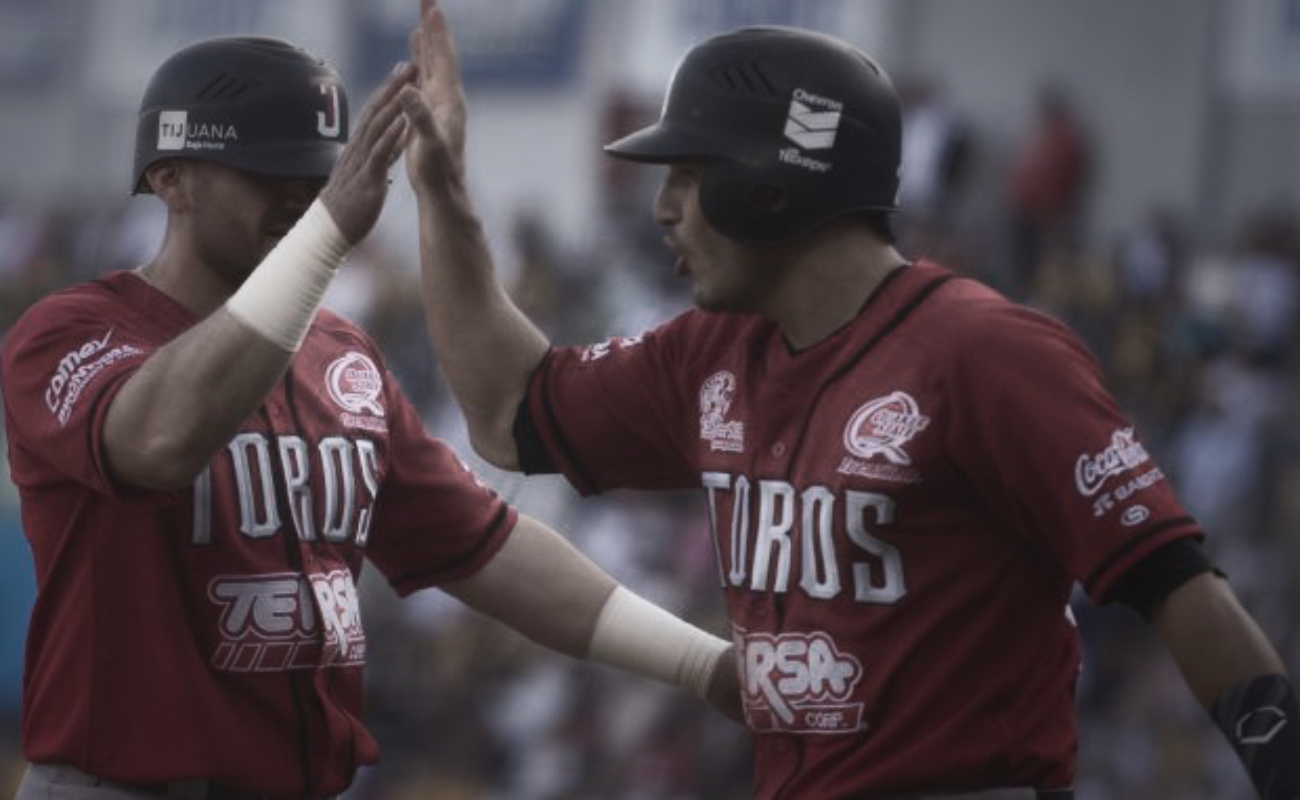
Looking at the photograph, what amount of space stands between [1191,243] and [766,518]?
10.1 meters

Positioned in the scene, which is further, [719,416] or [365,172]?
[719,416]

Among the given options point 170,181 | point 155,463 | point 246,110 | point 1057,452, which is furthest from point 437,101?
point 1057,452

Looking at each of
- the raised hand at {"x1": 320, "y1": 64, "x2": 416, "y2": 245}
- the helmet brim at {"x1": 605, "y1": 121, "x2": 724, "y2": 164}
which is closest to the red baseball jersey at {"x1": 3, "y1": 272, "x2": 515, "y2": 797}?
the raised hand at {"x1": 320, "y1": 64, "x2": 416, "y2": 245}

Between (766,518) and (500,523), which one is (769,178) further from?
(500,523)

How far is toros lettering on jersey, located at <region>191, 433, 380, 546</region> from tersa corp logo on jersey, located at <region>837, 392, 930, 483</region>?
1.14m

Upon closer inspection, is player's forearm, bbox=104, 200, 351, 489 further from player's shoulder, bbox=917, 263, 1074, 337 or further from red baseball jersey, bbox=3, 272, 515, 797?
player's shoulder, bbox=917, 263, 1074, 337

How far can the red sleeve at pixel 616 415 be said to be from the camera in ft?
17.6

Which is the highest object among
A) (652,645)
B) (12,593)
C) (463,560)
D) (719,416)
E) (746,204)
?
(746,204)

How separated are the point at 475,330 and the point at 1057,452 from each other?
142 cm

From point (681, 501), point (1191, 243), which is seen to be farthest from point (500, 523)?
point (1191, 243)

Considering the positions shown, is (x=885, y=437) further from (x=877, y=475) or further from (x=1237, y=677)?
(x=1237, y=677)

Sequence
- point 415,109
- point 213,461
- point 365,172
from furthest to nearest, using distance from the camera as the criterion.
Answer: point 213,461
point 415,109
point 365,172

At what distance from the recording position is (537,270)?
50.9ft

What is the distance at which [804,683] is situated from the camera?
4.79 metres
